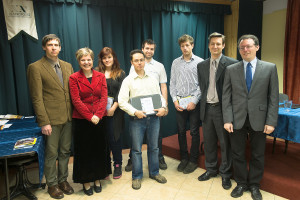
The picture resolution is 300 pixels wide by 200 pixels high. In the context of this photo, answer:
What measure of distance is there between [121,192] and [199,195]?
0.82 meters

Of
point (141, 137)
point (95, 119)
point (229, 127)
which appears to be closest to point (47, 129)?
point (95, 119)

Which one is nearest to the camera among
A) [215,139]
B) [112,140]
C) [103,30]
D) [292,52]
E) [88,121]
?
[88,121]

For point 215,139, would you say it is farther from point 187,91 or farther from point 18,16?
point 18,16

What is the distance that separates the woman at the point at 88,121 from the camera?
2219 millimetres

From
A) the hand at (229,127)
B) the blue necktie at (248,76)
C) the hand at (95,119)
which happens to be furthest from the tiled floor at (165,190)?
the blue necktie at (248,76)

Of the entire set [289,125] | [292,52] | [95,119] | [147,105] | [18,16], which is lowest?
[289,125]

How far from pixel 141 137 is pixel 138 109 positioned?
33cm

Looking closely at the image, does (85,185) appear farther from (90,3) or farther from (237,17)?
(237,17)

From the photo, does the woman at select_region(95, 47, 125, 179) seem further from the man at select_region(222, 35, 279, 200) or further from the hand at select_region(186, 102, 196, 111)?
the man at select_region(222, 35, 279, 200)

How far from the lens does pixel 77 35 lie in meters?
3.31

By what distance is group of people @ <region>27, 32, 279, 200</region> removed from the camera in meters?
2.06

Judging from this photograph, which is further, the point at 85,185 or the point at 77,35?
the point at 77,35

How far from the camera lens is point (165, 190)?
2.41 meters

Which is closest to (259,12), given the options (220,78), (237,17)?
(237,17)
